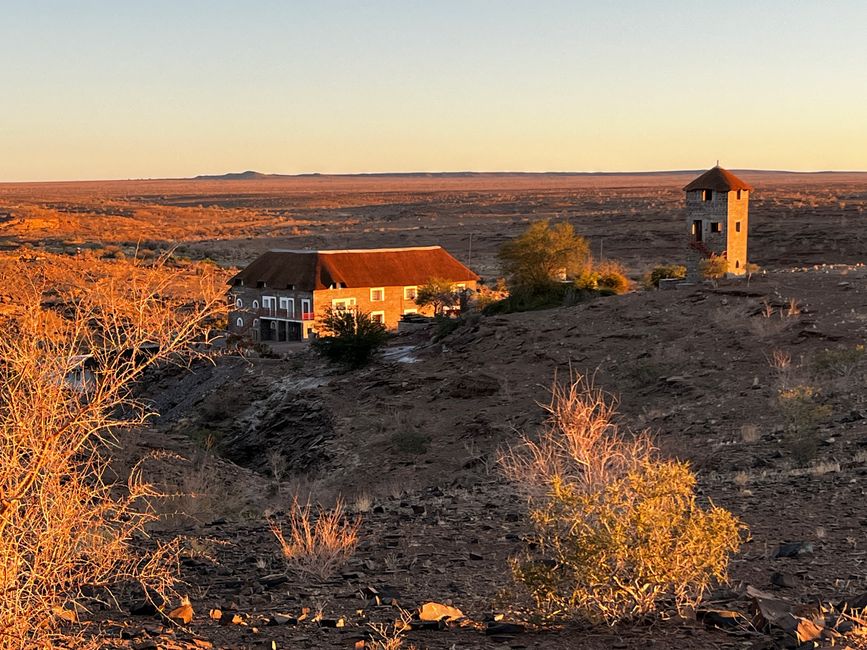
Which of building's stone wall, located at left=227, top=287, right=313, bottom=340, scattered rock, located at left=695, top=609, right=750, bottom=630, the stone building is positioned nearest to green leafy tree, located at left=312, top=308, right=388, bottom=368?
the stone building

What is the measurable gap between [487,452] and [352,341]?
12298 mm

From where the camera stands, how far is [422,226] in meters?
114

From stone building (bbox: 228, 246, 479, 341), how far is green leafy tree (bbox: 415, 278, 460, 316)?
2.63ft

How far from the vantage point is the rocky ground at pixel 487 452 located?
923cm

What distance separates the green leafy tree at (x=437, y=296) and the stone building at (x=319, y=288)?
803mm

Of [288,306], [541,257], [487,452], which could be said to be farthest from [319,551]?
[288,306]

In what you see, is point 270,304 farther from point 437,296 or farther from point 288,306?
point 437,296

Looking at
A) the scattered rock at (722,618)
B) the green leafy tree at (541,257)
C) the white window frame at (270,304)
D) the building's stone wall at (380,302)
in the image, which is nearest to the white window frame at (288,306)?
the white window frame at (270,304)

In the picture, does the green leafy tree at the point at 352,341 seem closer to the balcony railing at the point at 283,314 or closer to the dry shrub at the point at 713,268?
the balcony railing at the point at 283,314

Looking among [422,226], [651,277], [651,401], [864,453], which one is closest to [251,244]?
[422,226]

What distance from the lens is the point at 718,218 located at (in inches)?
1490

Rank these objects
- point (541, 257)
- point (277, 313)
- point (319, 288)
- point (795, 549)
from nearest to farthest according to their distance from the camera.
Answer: point (795, 549) < point (541, 257) < point (319, 288) < point (277, 313)

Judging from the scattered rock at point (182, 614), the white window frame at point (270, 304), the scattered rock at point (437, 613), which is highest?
the scattered rock at point (437, 613)

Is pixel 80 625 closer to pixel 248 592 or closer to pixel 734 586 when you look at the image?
pixel 248 592
